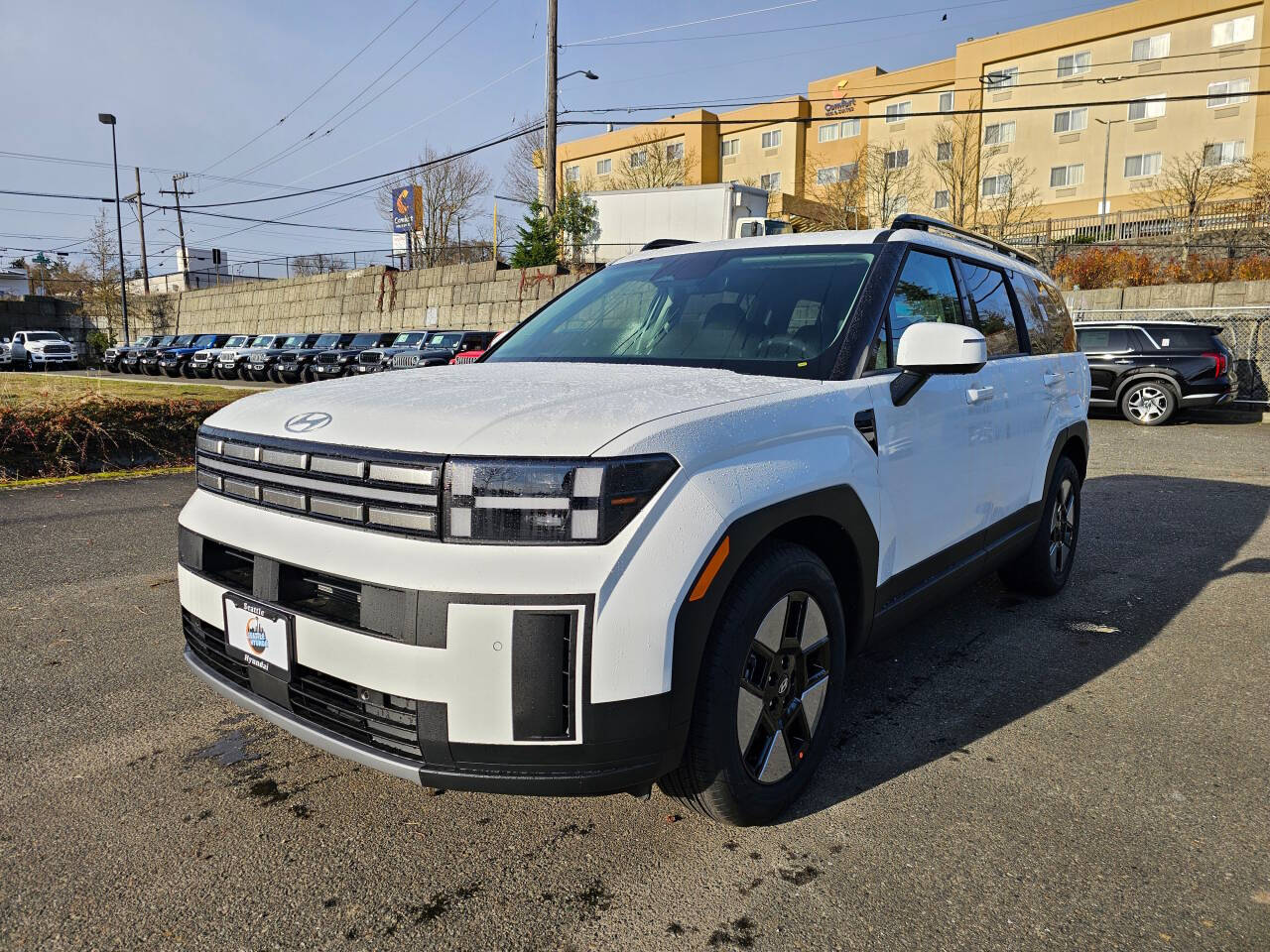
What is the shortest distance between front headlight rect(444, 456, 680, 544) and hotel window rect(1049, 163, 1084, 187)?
5426 centimetres

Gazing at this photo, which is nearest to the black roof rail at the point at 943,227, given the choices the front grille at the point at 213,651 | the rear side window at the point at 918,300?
the rear side window at the point at 918,300

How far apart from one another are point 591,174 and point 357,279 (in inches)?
1442

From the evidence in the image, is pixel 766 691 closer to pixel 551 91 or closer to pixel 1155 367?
pixel 1155 367

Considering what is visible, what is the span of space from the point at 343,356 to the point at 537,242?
27.9ft

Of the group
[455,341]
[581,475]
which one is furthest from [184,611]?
[455,341]

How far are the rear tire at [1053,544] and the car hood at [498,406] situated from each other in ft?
8.91

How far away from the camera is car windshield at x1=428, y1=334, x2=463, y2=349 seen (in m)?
22.8

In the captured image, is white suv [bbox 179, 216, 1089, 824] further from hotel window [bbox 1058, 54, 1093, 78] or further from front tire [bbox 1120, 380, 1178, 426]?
→ hotel window [bbox 1058, 54, 1093, 78]

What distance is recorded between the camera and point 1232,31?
41500 mm

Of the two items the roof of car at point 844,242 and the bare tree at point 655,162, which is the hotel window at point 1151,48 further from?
the roof of car at point 844,242

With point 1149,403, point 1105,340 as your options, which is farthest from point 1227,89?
point 1149,403

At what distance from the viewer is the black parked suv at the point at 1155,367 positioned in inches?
556

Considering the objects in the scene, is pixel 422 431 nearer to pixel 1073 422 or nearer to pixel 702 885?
pixel 702 885

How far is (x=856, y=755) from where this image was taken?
3.01m
